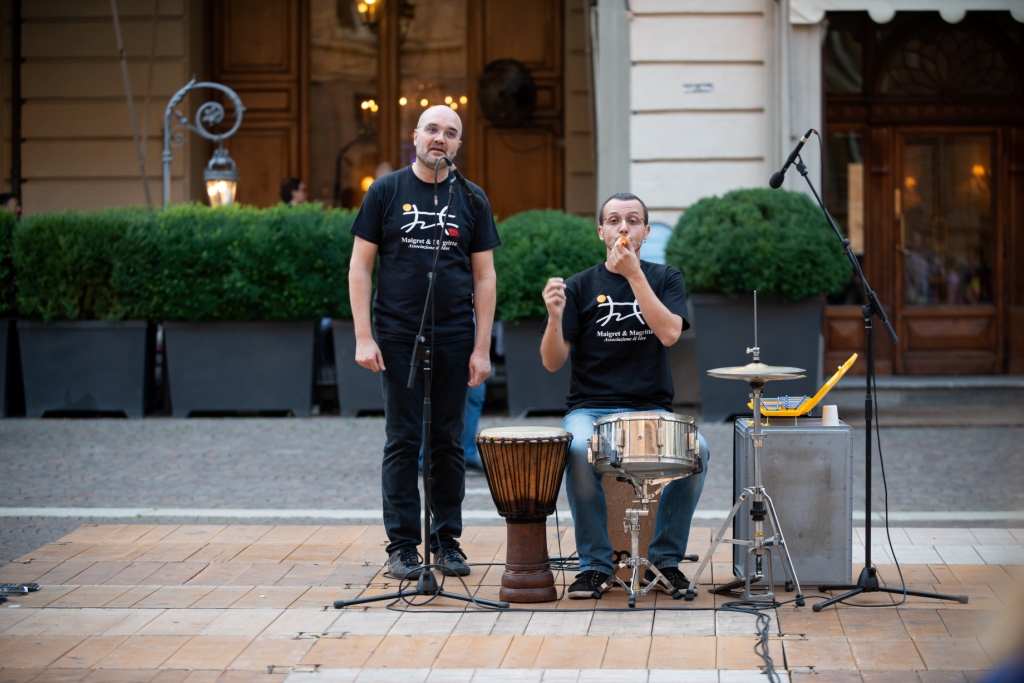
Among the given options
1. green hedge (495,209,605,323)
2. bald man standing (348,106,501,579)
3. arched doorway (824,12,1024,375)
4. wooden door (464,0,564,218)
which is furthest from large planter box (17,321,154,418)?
arched doorway (824,12,1024,375)

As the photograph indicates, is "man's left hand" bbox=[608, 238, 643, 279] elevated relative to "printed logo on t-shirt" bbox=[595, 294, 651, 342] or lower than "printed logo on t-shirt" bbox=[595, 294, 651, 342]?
elevated

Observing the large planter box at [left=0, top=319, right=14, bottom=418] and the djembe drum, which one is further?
the large planter box at [left=0, top=319, right=14, bottom=418]

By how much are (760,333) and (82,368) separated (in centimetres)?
615

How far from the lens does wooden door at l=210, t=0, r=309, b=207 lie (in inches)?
615

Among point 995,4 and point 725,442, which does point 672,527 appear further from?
point 995,4

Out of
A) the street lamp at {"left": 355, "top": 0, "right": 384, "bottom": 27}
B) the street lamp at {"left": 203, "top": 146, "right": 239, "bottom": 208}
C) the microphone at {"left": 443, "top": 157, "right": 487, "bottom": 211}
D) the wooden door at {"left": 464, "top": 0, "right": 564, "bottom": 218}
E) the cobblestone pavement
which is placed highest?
the street lamp at {"left": 355, "top": 0, "right": 384, "bottom": 27}

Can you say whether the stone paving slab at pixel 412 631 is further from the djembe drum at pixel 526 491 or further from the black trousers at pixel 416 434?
the black trousers at pixel 416 434

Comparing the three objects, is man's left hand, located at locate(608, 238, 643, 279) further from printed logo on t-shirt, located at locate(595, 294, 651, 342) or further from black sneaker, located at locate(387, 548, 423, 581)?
black sneaker, located at locate(387, 548, 423, 581)

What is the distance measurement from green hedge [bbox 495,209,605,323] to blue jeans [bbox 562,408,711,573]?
18.1ft

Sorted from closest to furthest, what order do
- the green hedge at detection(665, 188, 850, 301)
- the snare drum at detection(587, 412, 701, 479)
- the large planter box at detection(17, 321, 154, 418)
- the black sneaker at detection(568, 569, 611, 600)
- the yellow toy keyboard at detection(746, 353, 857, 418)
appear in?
the snare drum at detection(587, 412, 701, 479), the black sneaker at detection(568, 569, 611, 600), the yellow toy keyboard at detection(746, 353, 857, 418), the green hedge at detection(665, 188, 850, 301), the large planter box at detection(17, 321, 154, 418)

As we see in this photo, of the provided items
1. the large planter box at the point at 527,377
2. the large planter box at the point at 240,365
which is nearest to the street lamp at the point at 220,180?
the large planter box at the point at 240,365

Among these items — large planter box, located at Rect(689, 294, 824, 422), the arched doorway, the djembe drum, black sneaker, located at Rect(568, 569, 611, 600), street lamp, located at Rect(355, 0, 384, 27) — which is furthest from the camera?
street lamp, located at Rect(355, 0, 384, 27)

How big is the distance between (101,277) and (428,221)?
6.65 meters

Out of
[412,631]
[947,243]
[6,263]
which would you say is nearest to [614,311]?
[412,631]
